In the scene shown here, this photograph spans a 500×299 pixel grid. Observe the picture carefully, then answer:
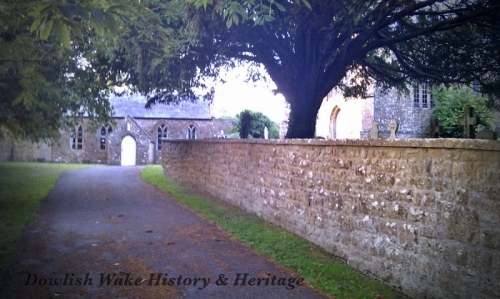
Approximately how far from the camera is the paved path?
21.4 ft

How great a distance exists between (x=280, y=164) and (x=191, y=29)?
172 inches

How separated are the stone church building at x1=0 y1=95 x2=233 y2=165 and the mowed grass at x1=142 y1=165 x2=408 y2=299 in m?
37.1

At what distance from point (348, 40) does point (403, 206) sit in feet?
26.1

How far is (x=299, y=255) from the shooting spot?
8578 mm

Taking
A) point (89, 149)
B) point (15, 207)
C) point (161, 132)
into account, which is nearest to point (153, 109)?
point (161, 132)

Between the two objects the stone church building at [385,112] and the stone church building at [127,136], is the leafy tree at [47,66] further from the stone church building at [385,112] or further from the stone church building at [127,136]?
the stone church building at [127,136]

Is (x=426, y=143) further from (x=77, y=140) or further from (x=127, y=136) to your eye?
(x=77, y=140)

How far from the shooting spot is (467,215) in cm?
556

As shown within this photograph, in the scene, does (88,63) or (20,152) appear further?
(20,152)

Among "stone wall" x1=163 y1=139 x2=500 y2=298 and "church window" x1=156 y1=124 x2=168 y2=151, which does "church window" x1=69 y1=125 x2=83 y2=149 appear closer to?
"church window" x1=156 y1=124 x2=168 y2=151

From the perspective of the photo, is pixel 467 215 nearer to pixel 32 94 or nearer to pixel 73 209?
pixel 32 94

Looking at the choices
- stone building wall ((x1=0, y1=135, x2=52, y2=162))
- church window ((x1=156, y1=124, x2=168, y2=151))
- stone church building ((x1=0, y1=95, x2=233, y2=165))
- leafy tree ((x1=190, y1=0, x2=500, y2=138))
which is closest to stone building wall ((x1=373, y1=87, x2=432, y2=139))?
leafy tree ((x1=190, y1=0, x2=500, y2=138))

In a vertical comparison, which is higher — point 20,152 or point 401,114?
point 401,114

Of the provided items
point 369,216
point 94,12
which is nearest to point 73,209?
point 369,216
